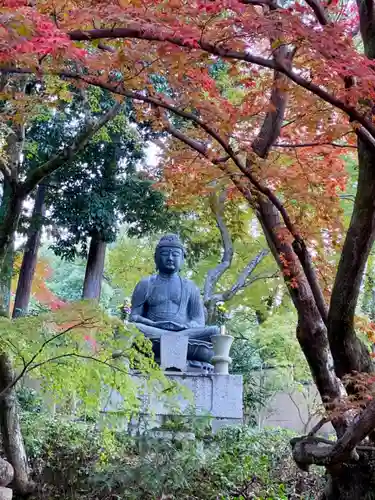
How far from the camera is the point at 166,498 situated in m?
5.32

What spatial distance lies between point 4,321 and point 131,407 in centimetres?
137

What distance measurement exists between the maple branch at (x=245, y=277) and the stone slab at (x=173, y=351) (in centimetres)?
391

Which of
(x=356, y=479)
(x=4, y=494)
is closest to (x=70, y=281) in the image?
(x=356, y=479)

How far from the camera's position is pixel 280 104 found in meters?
4.37

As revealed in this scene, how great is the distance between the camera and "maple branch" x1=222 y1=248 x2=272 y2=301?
492 inches

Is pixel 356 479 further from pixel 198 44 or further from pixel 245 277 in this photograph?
pixel 245 277

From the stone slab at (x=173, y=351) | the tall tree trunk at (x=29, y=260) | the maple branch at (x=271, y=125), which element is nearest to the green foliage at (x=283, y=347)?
the stone slab at (x=173, y=351)

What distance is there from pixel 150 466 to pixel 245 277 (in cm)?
777

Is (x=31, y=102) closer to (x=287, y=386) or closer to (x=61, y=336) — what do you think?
(x=61, y=336)

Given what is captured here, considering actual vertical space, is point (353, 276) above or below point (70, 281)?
below

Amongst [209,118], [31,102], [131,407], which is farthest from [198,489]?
[31,102]

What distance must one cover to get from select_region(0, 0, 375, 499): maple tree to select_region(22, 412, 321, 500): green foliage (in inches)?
65.0

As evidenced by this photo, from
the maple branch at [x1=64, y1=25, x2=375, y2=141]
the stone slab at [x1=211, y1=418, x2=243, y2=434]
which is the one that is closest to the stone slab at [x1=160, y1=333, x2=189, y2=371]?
the stone slab at [x1=211, y1=418, x2=243, y2=434]

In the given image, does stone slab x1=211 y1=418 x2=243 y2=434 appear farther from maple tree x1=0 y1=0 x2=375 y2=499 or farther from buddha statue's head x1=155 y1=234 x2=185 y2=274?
maple tree x1=0 y1=0 x2=375 y2=499
